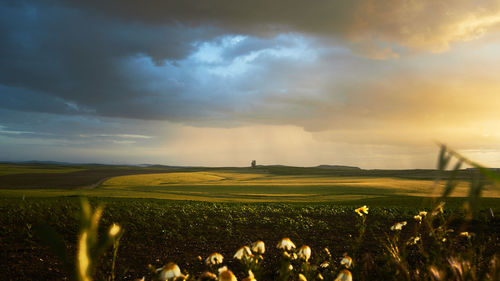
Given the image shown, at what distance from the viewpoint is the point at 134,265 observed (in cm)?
853

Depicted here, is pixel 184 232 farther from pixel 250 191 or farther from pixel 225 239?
pixel 250 191

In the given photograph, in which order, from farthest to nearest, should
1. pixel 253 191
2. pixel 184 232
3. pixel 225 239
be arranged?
1. pixel 253 191
2. pixel 184 232
3. pixel 225 239

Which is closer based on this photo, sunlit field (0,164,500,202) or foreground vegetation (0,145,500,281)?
foreground vegetation (0,145,500,281)

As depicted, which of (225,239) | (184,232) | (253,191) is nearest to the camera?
(225,239)

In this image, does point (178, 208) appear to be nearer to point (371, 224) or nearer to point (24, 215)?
point (24, 215)

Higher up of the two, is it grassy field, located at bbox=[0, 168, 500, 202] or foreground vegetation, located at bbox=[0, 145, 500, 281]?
foreground vegetation, located at bbox=[0, 145, 500, 281]

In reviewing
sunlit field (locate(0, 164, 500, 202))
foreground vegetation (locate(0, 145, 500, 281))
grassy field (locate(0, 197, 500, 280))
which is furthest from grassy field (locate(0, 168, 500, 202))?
foreground vegetation (locate(0, 145, 500, 281))

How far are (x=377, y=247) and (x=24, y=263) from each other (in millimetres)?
10597

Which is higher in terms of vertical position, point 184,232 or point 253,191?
point 184,232

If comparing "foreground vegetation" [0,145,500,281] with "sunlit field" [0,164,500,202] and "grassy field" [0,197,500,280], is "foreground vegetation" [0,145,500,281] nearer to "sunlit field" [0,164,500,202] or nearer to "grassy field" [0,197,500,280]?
"grassy field" [0,197,500,280]

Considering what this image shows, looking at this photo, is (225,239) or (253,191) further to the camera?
(253,191)

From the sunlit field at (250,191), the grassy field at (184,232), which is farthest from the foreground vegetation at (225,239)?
the sunlit field at (250,191)

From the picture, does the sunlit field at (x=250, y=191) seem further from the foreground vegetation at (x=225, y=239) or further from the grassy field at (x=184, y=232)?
the grassy field at (x=184, y=232)

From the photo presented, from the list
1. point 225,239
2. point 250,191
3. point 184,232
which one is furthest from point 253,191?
point 225,239
